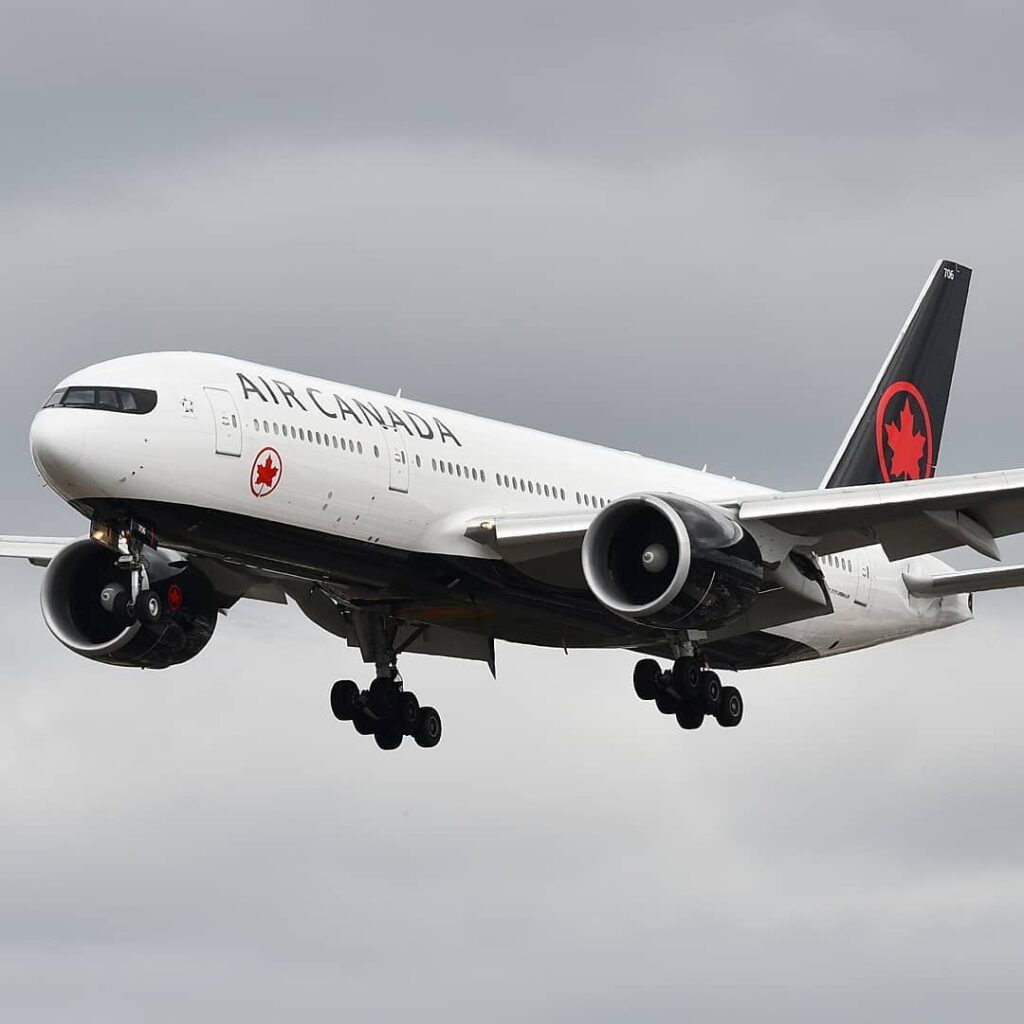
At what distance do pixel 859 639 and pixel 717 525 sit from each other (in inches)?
397

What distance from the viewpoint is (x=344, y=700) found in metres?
49.8

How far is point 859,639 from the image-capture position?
5316 centimetres

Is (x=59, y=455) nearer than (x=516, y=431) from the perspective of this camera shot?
Yes

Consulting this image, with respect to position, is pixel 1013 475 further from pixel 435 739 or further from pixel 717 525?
pixel 435 739

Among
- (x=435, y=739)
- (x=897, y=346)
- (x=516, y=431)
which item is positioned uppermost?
(x=897, y=346)

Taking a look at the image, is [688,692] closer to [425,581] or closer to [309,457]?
[425,581]

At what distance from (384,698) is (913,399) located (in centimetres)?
1549

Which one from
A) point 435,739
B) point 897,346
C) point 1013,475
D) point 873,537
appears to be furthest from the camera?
point 897,346

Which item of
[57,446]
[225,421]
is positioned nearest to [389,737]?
[225,421]

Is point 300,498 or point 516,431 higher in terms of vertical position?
point 516,431

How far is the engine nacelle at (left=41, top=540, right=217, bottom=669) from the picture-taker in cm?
4950

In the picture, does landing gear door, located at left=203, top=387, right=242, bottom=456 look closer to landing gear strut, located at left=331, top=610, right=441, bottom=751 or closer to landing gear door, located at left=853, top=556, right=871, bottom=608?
landing gear strut, located at left=331, top=610, right=441, bottom=751

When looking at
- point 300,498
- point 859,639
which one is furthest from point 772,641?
point 300,498

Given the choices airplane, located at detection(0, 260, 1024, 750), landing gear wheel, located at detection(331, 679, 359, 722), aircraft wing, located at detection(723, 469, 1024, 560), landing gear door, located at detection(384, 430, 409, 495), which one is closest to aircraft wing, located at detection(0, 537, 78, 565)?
airplane, located at detection(0, 260, 1024, 750)
